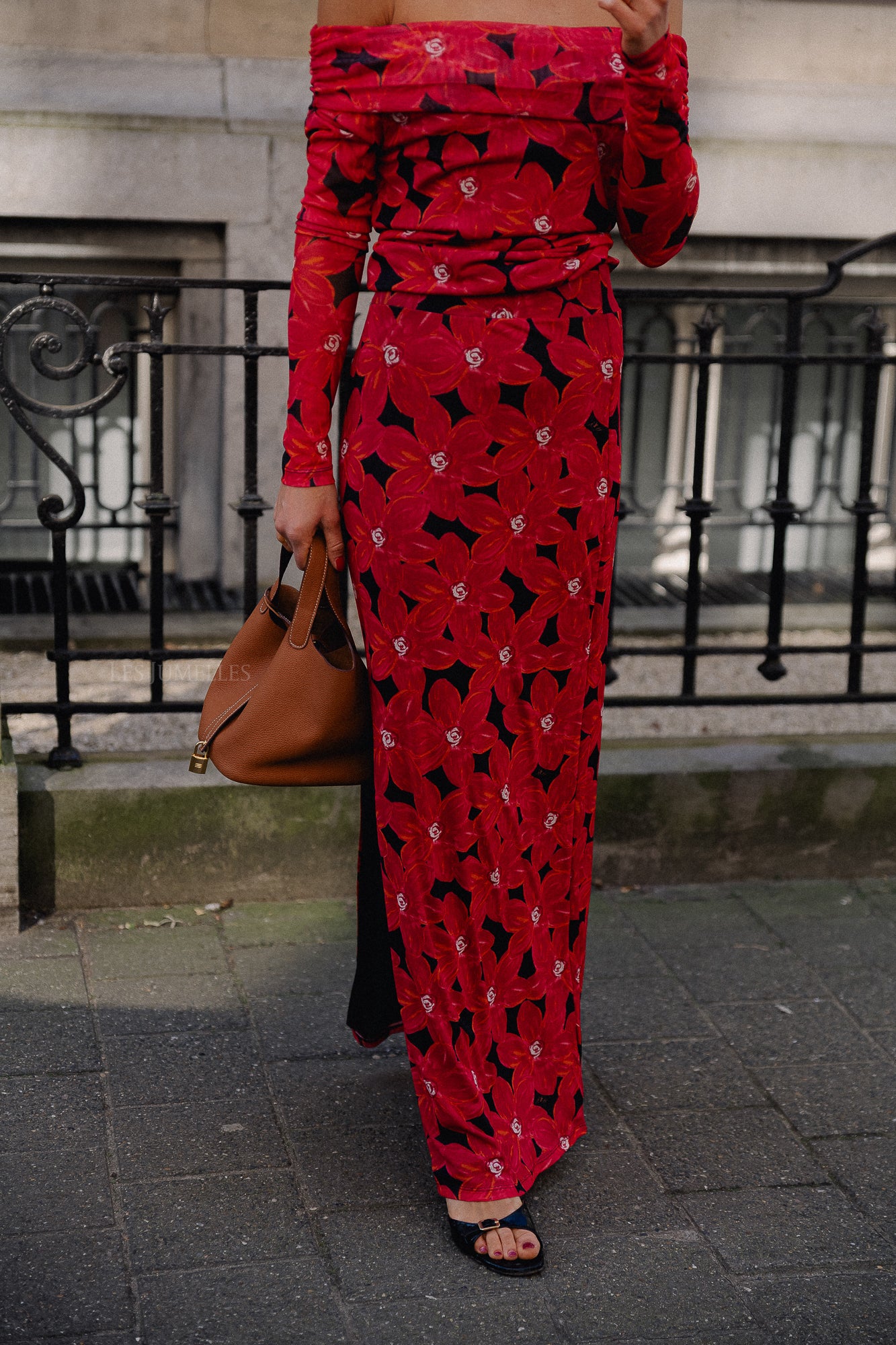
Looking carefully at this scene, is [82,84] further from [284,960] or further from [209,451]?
[284,960]

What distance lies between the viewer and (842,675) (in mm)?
5801

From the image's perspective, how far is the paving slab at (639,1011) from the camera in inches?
126

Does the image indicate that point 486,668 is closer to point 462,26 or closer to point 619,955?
point 462,26

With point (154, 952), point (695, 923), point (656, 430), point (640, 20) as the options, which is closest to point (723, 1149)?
point (695, 923)

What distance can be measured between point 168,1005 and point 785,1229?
1308 millimetres

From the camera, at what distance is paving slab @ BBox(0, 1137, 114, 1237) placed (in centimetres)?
246

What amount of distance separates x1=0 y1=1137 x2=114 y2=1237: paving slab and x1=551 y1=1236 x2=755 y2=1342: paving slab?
2.40 feet

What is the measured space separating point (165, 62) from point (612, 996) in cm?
406

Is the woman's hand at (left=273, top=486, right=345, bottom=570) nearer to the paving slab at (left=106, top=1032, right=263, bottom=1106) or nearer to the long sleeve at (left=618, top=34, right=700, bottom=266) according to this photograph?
the long sleeve at (left=618, top=34, right=700, bottom=266)

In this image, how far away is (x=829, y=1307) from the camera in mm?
2342

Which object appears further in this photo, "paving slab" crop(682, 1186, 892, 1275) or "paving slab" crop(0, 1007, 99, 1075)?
"paving slab" crop(0, 1007, 99, 1075)

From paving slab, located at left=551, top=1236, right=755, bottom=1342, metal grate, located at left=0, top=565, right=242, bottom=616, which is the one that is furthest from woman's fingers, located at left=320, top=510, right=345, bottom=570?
metal grate, located at left=0, top=565, right=242, bottom=616

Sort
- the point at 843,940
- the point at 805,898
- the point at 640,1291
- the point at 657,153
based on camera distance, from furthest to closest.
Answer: the point at 805,898, the point at 843,940, the point at 640,1291, the point at 657,153

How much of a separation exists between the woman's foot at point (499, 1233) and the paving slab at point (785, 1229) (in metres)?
0.30
